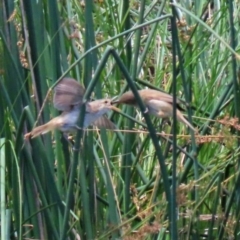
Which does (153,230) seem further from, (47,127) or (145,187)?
(145,187)

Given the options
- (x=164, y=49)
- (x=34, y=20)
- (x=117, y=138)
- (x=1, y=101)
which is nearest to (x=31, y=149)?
(x=1, y=101)

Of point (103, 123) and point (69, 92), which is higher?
point (69, 92)

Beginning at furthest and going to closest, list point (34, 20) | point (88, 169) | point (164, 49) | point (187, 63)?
1. point (164, 49)
2. point (187, 63)
3. point (88, 169)
4. point (34, 20)

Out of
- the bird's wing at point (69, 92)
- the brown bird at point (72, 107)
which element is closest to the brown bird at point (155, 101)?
the brown bird at point (72, 107)

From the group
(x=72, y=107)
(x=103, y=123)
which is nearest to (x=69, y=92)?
(x=72, y=107)

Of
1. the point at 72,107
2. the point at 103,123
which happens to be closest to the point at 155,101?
the point at 103,123

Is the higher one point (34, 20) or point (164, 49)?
point (34, 20)

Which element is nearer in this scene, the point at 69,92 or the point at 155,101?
the point at 69,92

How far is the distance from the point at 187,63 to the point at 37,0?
1.58 ft

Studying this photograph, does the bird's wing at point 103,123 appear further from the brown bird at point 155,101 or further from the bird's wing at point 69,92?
the bird's wing at point 69,92

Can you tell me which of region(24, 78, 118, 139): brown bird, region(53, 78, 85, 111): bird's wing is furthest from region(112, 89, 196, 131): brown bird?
region(53, 78, 85, 111): bird's wing

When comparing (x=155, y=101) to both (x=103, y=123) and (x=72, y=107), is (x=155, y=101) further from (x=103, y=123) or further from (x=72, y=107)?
(x=72, y=107)

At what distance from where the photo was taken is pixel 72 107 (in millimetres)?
995

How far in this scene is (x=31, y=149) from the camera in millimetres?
1296
